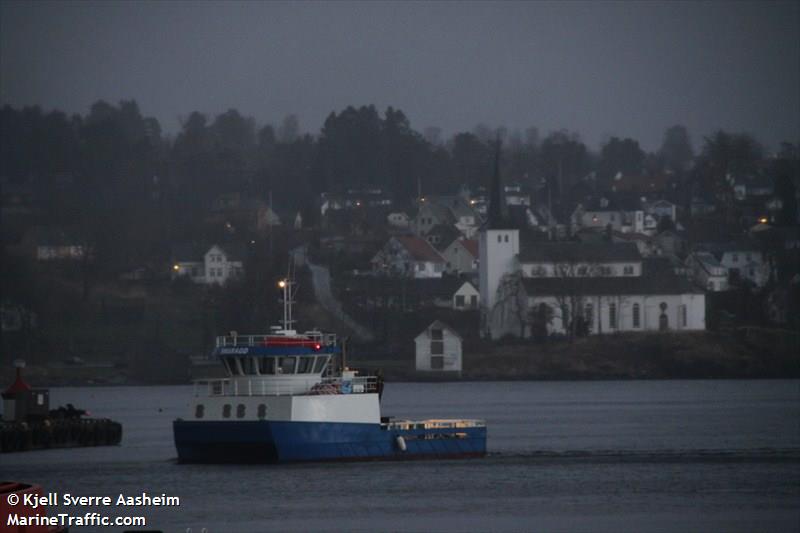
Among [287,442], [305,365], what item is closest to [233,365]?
[305,365]

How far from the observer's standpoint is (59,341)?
148250 mm

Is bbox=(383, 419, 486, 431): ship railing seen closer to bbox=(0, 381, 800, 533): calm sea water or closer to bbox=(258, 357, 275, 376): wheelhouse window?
bbox=(0, 381, 800, 533): calm sea water

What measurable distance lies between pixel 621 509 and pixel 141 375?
86.3m

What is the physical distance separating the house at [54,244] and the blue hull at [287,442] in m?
124

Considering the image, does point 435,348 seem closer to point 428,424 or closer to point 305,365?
point 428,424

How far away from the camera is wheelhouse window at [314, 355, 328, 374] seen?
63156 mm

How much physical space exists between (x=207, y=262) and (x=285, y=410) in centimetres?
12528

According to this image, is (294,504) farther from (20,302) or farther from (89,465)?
(20,302)

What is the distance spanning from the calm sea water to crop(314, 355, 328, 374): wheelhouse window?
3.08m

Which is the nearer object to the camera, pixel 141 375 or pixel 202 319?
pixel 141 375

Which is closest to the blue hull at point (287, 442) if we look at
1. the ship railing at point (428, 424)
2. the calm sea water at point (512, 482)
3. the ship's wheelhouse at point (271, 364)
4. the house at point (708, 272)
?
the ship railing at point (428, 424)

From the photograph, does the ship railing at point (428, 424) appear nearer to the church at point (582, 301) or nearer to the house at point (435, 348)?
the house at point (435, 348)

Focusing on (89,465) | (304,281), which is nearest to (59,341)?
(304,281)

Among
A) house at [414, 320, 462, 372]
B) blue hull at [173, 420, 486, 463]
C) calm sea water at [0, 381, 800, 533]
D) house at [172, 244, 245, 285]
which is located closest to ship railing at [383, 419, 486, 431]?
blue hull at [173, 420, 486, 463]
